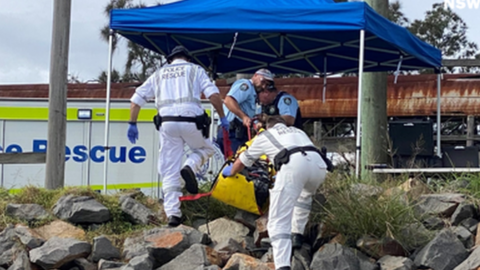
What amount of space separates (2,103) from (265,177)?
644 cm

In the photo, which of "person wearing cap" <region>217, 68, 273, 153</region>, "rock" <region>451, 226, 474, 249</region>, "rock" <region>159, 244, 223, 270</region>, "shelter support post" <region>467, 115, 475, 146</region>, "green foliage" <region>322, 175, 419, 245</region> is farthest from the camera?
"shelter support post" <region>467, 115, 475, 146</region>

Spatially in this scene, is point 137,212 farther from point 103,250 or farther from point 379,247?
point 379,247

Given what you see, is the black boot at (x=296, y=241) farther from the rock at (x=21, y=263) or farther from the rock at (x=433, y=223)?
the rock at (x=21, y=263)

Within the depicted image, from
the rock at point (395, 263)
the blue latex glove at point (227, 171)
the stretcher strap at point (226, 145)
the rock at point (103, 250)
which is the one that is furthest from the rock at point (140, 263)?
the rock at point (395, 263)

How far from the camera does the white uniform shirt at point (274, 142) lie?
19.3 feet

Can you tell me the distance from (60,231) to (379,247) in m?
3.07

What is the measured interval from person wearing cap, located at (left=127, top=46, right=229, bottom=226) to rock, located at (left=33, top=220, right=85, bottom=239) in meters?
0.88

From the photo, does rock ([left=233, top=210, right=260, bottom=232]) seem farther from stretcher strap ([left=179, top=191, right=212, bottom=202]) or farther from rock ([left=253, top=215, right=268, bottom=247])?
stretcher strap ([left=179, top=191, right=212, bottom=202])

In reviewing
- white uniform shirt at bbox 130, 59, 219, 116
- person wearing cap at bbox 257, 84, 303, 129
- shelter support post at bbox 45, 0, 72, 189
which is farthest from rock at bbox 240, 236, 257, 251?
shelter support post at bbox 45, 0, 72, 189

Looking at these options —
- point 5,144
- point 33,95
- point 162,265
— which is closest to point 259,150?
point 162,265

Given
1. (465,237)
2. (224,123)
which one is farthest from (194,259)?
(465,237)

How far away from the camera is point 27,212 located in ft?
23.1

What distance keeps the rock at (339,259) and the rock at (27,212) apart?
2917 mm

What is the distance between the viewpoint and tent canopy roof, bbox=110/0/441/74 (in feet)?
25.7
